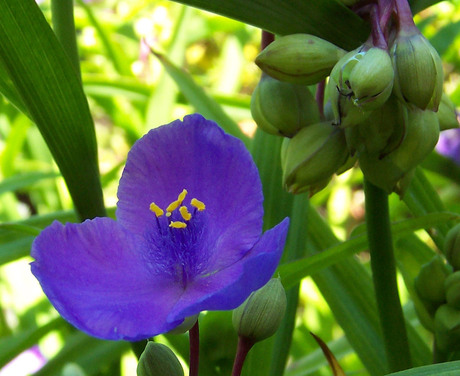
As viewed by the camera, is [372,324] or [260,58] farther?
[372,324]

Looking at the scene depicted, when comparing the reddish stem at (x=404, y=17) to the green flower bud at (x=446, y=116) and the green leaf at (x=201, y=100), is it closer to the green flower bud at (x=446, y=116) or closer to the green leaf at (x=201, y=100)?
the green flower bud at (x=446, y=116)

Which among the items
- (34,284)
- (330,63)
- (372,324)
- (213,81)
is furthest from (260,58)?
(213,81)

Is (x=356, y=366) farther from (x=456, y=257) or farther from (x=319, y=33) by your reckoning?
(x=319, y=33)

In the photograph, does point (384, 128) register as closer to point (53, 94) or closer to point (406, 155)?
point (406, 155)

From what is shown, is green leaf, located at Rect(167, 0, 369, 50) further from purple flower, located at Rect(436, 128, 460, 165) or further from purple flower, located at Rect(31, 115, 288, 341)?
purple flower, located at Rect(436, 128, 460, 165)

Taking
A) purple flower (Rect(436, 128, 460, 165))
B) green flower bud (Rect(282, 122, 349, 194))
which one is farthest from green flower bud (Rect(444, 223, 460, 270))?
purple flower (Rect(436, 128, 460, 165))

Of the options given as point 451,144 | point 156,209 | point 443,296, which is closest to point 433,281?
point 443,296
